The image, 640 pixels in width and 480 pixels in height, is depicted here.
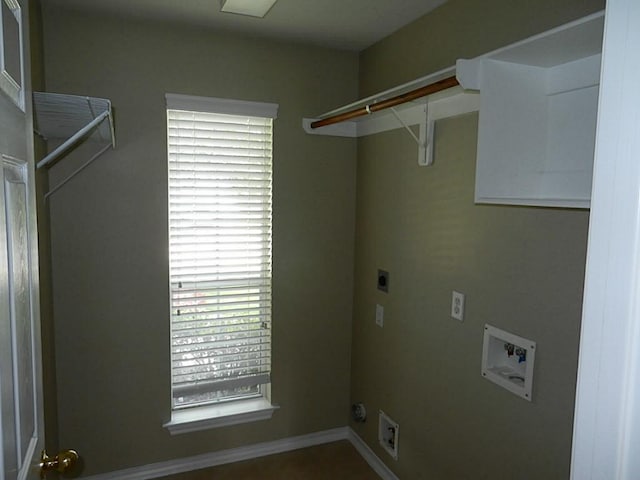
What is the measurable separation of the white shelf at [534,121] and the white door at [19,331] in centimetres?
128

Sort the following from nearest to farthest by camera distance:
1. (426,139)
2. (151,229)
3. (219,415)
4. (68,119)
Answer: (68,119) → (426,139) → (151,229) → (219,415)

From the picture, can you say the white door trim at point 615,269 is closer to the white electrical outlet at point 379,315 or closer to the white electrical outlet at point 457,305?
the white electrical outlet at point 457,305

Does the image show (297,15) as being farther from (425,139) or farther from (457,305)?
(457,305)

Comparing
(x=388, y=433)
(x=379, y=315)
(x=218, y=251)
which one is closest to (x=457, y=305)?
(x=379, y=315)

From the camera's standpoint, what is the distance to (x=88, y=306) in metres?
2.40

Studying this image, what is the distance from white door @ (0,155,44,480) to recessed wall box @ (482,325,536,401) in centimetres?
152

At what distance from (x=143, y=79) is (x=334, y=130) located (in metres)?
1.11

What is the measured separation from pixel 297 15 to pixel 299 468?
8.25ft

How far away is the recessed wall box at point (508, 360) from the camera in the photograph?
164 cm

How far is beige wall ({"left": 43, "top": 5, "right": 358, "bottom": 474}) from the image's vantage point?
7.68 ft

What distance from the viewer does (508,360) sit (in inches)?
70.7

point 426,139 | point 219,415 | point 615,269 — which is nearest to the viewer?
point 615,269

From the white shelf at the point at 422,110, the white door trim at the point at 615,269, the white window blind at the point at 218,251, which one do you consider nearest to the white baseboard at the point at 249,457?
the white window blind at the point at 218,251

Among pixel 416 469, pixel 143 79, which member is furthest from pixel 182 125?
pixel 416 469
